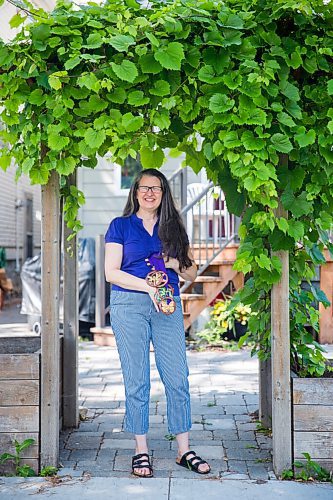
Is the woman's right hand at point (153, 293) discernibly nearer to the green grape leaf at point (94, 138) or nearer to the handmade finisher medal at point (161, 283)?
the handmade finisher medal at point (161, 283)

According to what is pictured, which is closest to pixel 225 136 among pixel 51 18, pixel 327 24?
pixel 327 24

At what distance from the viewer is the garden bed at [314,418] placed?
363 centimetres

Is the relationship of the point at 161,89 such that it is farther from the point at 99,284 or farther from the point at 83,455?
the point at 99,284

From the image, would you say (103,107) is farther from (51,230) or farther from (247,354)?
(247,354)

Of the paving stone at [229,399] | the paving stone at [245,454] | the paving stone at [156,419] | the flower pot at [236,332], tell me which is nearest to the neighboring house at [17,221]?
the flower pot at [236,332]

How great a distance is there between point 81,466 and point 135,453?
1.03ft

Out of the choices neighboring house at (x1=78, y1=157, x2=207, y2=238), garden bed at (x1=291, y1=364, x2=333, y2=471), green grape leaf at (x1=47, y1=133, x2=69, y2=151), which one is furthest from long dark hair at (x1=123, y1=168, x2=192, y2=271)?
neighboring house at (x1=78, y1=157, x2=207, y2=238)

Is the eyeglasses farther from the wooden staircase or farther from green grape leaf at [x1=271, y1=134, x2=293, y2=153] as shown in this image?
the wooden staircase

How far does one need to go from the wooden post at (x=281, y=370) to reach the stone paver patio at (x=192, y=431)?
0.55 ft

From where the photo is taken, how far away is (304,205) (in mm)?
3500

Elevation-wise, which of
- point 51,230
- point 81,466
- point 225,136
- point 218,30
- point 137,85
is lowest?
point 81,466

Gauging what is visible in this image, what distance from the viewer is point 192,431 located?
4629mm

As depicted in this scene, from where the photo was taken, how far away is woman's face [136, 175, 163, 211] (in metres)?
3.81

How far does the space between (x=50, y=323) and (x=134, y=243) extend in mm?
620
